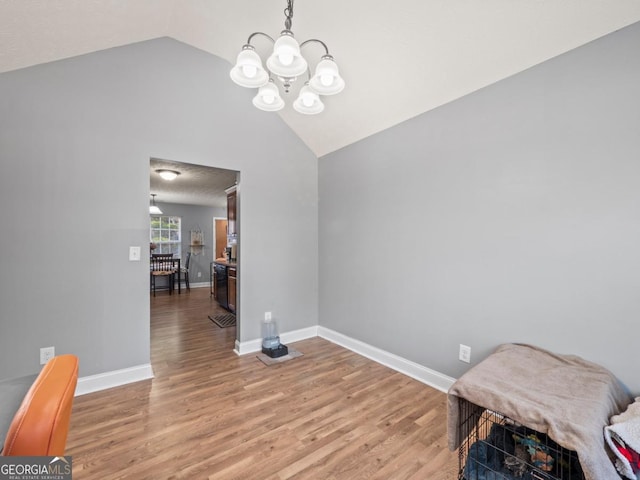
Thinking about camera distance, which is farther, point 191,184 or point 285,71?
point 191,184

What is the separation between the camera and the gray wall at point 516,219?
164cm

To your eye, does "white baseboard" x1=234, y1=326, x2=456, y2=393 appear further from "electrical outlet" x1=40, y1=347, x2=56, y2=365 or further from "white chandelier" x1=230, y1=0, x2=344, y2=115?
"white chandelier" x1=230, y1=0, x2=344, y2=115

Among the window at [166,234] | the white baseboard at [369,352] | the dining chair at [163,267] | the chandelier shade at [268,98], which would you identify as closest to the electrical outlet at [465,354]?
the white baseboard at [369,352]

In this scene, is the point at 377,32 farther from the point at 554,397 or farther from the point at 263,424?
the point at 263,424

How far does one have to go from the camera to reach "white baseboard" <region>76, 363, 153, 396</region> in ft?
7.97

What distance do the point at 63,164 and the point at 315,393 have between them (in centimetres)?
285

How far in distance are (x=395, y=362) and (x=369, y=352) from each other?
0.36 m

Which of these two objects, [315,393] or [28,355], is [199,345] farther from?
[315,393]

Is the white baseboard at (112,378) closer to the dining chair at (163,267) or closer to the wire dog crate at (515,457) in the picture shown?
the wire dog crate at (515,457)

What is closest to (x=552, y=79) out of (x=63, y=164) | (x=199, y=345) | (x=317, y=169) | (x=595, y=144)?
(x=595, y=144)

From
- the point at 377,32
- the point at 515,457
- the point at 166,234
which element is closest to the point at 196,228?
the point at 166,234

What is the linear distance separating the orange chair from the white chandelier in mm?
1667

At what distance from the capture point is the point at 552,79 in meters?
1.88

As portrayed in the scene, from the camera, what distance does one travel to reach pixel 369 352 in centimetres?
316
